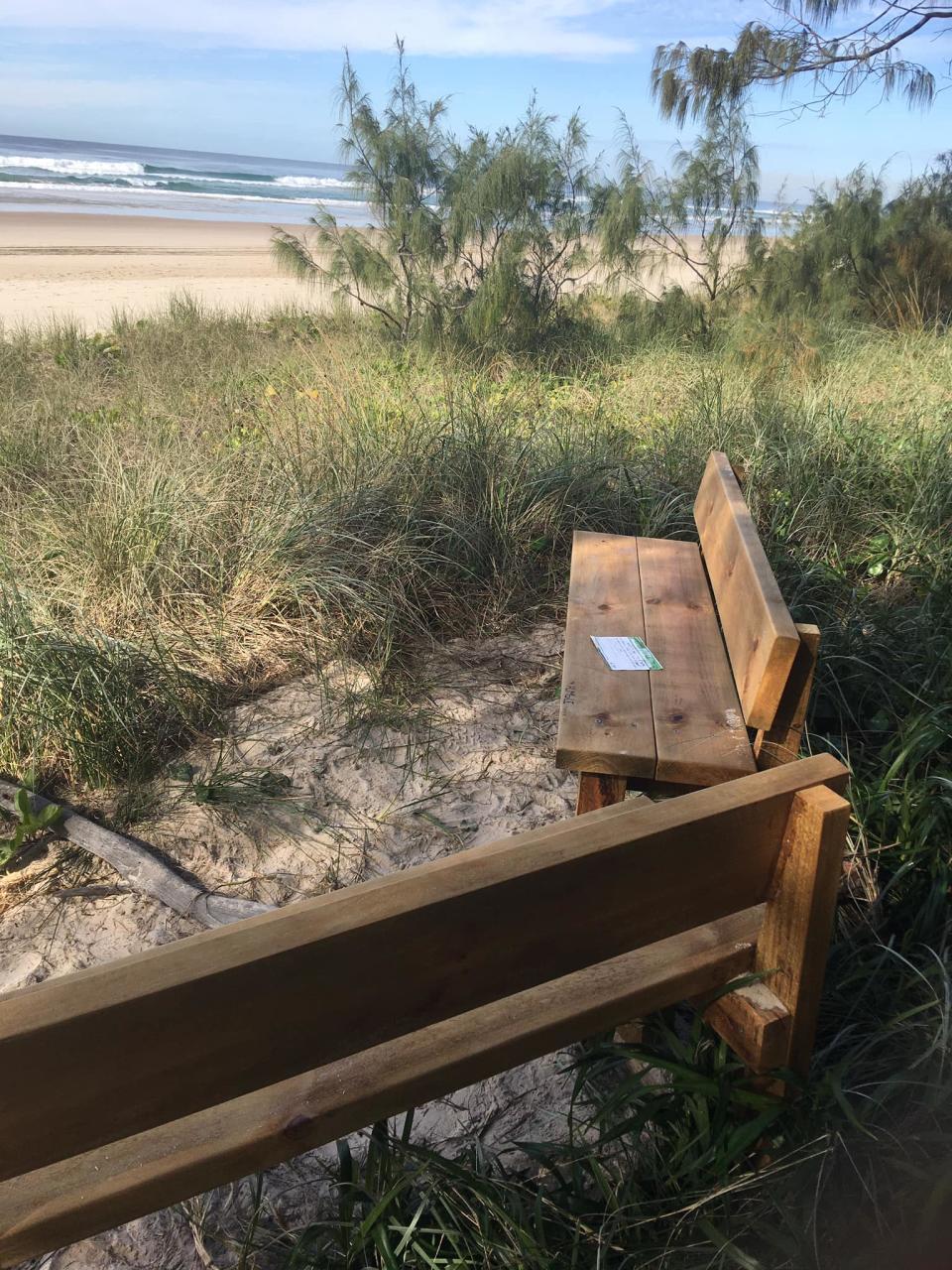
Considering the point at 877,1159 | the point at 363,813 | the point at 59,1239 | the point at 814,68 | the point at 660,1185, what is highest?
the point at 814,68

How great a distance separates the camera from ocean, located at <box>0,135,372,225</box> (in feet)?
109

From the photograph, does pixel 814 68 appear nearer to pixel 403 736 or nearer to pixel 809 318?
pixel 809 318

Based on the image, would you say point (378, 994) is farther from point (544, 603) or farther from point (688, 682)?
point (544, 603)

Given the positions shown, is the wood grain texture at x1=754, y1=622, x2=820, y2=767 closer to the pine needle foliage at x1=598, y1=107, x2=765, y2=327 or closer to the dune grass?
the dune grass

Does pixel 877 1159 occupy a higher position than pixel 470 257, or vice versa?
pixel 470 257

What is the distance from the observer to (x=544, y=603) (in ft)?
13.4

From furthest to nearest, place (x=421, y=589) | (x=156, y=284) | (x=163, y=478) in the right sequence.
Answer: (x=156, y=284)
(x=163, y=478)
(x=421, y=589)

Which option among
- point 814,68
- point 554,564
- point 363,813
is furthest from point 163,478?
point 814,68

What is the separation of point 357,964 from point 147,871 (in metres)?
1.79

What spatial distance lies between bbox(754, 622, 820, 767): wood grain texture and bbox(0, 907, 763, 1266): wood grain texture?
55 cm

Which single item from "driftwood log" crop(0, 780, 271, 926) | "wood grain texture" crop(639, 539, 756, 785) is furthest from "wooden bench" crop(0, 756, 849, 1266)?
"driftwood log" crop(0, 780, 271, 926)

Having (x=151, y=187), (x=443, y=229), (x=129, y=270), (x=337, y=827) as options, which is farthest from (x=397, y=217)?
(x=151, y=187)

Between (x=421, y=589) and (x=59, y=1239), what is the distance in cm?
299

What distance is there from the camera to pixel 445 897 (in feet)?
3.39
